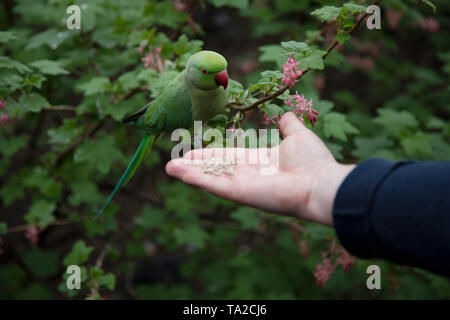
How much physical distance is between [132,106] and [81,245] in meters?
0.77

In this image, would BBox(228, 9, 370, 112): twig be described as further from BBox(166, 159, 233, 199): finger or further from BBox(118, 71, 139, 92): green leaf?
BBox(118, 71, 139, 92): green leaf

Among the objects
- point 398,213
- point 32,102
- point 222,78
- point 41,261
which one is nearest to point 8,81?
point 32,102

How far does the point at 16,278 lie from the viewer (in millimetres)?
3199

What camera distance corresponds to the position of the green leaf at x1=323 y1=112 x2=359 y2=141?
6.07ft

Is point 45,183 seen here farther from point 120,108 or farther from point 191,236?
point 191,236

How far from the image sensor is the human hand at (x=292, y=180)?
132 cm

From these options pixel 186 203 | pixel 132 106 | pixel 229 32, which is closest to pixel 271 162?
pixel 132 106

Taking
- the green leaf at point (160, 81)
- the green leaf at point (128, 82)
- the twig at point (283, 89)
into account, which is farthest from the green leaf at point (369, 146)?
the green leaf at point (128, 82)

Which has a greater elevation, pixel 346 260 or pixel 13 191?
pixel 13 191

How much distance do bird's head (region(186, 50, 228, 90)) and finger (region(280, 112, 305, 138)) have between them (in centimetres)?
27

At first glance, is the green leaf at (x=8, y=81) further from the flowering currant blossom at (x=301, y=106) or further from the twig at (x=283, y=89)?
the flowering currant blossom at (x=301, y=106)

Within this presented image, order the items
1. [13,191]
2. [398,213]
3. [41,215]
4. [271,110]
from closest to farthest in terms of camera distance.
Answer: [398,213] → [271,110] → [41,215] → [13,191]

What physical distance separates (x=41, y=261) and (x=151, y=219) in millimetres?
1269

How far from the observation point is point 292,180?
1393mm
